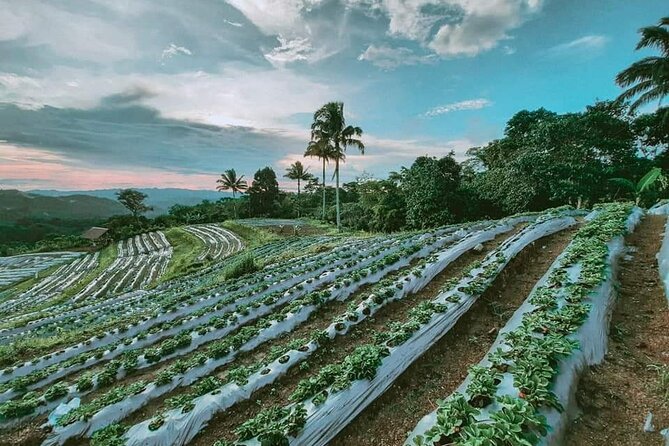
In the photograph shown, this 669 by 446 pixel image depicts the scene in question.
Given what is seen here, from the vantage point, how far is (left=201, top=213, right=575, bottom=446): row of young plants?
376cm

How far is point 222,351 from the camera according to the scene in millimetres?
6332

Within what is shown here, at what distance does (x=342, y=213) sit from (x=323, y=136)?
40.8ft

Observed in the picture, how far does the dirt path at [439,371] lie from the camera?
3.91 meters

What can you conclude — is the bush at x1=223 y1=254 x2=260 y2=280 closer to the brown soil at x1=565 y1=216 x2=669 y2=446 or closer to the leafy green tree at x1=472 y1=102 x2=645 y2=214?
→ the brown soil at x1=565 y1=216 x2=669 y2=446

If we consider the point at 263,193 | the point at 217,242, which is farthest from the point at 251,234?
the point at 263,193

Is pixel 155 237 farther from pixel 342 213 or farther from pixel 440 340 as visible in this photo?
pixel 440 340

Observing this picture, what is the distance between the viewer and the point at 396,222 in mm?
27562

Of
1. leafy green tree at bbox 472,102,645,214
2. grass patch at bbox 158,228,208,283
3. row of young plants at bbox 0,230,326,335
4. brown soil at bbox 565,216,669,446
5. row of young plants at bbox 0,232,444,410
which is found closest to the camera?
brown soil at bbox 565,216,669,446

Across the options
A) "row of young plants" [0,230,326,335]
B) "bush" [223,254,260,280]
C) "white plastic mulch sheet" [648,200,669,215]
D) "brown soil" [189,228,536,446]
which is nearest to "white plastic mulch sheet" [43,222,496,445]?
"brown soil" [189,228,536,446]

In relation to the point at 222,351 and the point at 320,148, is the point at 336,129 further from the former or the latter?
the point at 222,351

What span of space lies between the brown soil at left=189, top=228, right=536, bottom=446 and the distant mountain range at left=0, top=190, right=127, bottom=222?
397 feet

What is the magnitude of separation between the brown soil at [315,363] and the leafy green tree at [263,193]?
→ 5162cm

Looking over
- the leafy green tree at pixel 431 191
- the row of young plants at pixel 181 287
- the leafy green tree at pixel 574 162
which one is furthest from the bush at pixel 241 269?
the leafy green tree at pixel 574 162

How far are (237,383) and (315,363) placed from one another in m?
1.32
